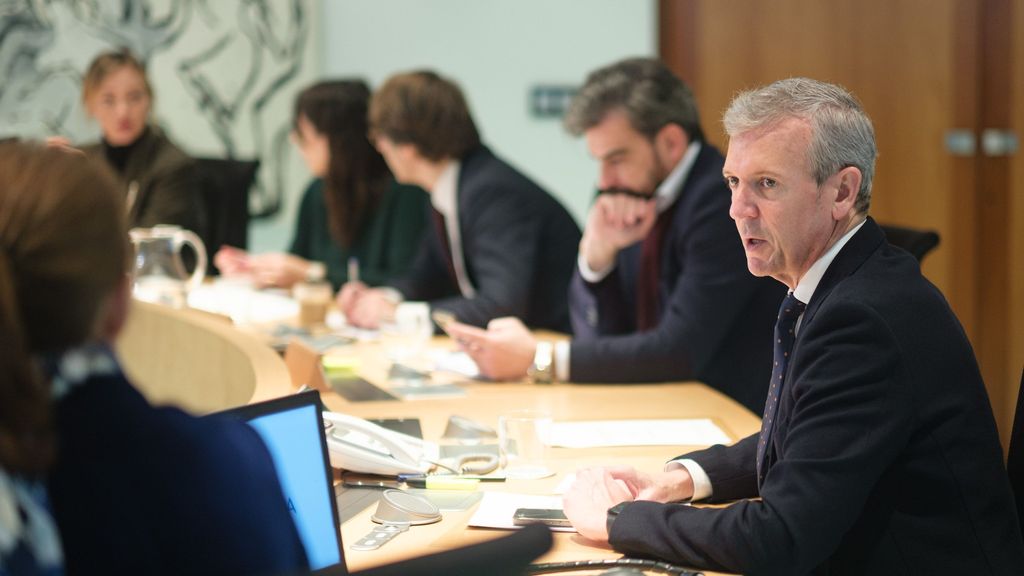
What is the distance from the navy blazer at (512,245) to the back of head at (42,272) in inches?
92.4

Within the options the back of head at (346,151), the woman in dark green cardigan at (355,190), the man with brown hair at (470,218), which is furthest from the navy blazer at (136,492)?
the back of head at (346,151)

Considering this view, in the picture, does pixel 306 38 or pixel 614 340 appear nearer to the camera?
pixel 614 340

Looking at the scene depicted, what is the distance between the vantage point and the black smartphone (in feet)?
5.40

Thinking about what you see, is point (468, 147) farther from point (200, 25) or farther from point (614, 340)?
point (200, 25)

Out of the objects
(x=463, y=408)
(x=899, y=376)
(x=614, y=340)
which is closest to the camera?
(x=899, y=376)

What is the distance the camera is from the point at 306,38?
528cm

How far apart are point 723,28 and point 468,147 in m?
1.68

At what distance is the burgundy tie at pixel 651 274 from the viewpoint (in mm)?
2783

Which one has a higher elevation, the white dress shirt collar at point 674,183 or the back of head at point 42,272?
the back of head at point 42,272

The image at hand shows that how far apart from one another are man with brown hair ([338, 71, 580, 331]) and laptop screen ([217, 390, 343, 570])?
174 cm

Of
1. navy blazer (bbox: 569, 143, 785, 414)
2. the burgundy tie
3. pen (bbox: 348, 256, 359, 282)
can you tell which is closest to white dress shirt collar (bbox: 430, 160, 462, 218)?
pen (bbox: 348, 256, 359, 282)

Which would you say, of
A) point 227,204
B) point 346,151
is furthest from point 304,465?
Answer: point 227,204

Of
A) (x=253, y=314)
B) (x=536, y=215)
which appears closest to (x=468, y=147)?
(x=536, y=215)

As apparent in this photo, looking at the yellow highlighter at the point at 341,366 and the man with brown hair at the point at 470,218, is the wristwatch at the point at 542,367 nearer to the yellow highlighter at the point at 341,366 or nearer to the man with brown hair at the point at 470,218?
the yellow highlighter at the point at 341,366
